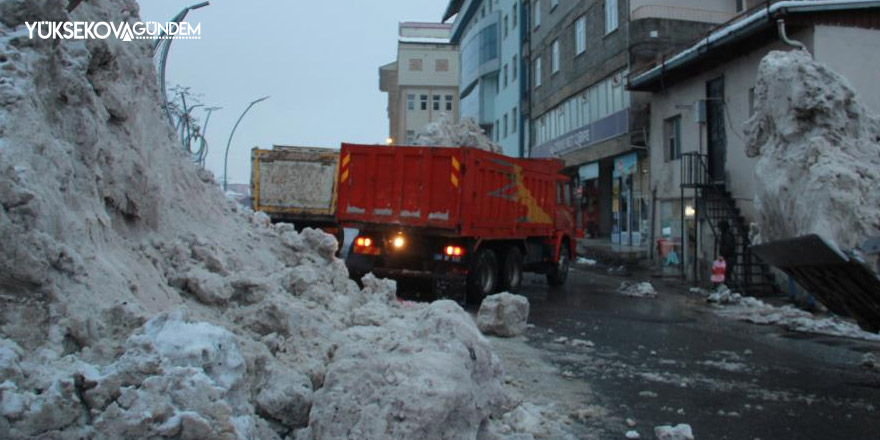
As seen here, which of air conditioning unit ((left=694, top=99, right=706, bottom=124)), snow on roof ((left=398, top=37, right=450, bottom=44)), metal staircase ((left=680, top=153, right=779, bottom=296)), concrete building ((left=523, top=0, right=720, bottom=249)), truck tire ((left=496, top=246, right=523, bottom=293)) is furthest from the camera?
snow on roof ((left=398, top=37, right=450, bottom=44))

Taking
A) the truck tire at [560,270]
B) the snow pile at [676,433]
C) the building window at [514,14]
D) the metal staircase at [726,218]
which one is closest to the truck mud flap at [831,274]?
the snow pile at [676,433]

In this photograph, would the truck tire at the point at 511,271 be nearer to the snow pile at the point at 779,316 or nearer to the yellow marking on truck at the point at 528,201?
the yellow marking on truck at the point at 528,201

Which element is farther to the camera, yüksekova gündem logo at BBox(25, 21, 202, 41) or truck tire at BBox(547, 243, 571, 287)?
truck tire at BBox(547, 243, 571, 287)

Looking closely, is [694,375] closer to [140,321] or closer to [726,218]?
[140,321]

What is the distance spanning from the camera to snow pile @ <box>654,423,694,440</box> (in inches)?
205

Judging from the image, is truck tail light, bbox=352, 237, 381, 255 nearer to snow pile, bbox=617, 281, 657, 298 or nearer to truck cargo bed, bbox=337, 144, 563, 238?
truck cargo bed, bbox=337, 144, 563, 238

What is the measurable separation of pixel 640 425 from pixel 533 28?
3556 centimetres

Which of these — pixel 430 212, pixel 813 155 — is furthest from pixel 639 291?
pixel 430 212

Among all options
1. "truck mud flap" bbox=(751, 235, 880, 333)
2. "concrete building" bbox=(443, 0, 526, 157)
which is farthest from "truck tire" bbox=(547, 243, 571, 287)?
"concrete building" bbox=(443, 0, 526, 157)

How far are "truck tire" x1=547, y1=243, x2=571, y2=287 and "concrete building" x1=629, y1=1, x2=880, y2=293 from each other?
3624mm

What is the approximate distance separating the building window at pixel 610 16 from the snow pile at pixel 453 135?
583 centimetres

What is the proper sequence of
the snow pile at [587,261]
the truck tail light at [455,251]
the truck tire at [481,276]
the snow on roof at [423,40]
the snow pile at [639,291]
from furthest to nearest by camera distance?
the snow on roof at [423,40] → the snow pile at [587,261] → the snow pile at [639,291] → the truck tire at [481,276] → the truck tail light at [455,251]

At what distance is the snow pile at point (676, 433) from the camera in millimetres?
5195

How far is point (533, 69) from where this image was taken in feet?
128
